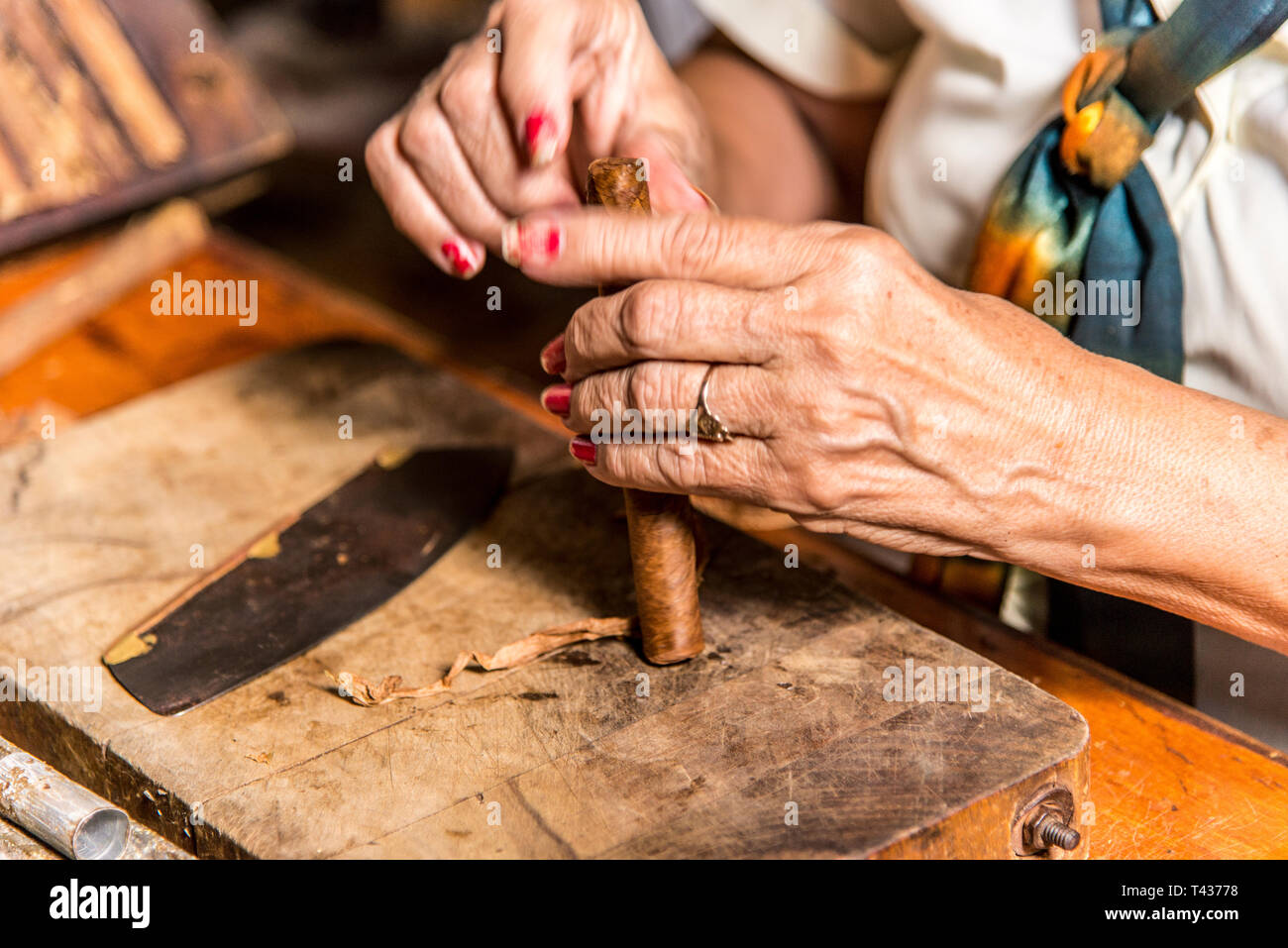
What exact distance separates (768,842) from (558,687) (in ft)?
0.78

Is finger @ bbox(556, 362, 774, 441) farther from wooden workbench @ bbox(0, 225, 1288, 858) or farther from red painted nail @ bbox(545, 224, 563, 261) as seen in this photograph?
wooden workbench @ bbox(0, 225, 1288, 858)

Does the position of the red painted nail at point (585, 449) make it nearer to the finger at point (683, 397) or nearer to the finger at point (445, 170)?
the finger at point (683, 397)

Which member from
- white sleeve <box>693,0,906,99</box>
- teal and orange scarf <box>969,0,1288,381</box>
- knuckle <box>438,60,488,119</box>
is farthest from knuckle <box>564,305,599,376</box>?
white sleeve <box>693,0,906,99</box>

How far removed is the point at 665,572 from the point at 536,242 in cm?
27

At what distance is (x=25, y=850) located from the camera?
34.9 inches

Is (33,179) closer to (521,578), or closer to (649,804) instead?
(521,578)

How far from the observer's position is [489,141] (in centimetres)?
108

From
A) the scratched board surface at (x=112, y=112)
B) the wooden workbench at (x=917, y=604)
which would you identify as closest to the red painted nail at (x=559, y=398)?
the wooden workbench at (x=917, y=604)

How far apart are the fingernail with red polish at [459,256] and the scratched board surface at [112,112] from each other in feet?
1.87

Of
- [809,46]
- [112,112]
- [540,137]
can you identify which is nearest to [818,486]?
[540,137]

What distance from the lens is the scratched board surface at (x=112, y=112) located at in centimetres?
143

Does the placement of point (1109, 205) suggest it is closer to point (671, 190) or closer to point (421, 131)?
point (671, 190)

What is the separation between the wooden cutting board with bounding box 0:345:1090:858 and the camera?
82 centimetres
